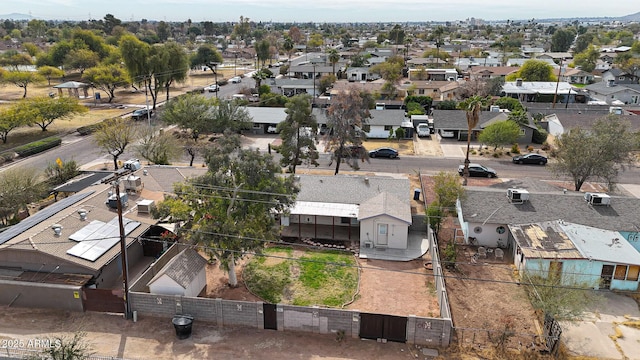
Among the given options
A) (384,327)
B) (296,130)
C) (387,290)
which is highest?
(296,130)

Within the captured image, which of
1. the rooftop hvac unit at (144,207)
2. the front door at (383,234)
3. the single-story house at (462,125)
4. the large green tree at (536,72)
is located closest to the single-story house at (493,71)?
the large green tree at (536,72)

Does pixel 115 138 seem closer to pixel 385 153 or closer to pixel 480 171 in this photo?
pixel 385 153

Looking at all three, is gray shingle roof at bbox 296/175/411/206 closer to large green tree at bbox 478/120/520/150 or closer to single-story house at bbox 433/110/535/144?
large green tree at bbox 478/120/520/150

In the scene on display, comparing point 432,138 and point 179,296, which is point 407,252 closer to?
point 179,296

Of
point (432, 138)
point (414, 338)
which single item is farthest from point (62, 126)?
point (414, 338)

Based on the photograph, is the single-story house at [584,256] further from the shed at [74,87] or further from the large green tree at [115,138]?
the shed at [74,87]

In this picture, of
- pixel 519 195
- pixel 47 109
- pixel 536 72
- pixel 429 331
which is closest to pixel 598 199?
pixel 519 195
